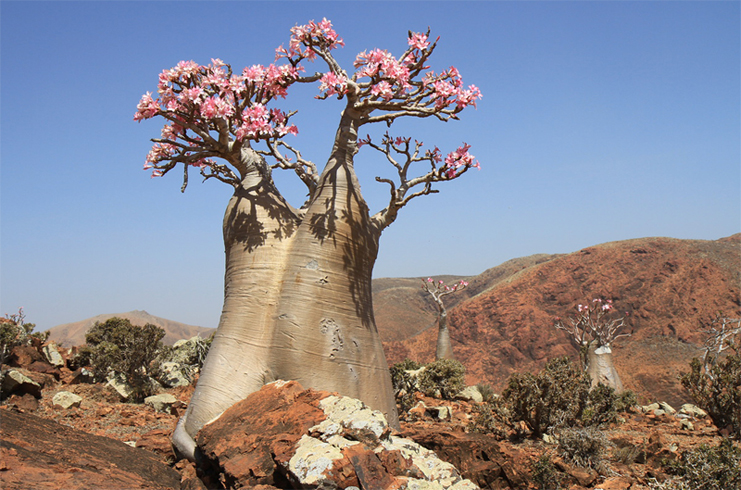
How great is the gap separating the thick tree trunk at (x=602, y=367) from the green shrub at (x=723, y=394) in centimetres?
378

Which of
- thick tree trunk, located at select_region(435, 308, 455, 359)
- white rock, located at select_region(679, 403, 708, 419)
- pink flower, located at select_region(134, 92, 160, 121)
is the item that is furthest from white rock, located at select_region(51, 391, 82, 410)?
white rock, located at select_region(679, 403, 708, 419)

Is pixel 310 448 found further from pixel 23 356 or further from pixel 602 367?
pixel 602 367

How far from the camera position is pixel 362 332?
5559 mm

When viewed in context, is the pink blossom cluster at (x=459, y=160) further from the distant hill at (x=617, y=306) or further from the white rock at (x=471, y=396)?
the distant hill at (x=617, y=306)

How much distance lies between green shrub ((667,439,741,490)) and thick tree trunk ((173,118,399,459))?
299cm

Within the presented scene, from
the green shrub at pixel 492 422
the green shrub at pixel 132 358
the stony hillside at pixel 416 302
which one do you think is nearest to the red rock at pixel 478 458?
the green shrub at pixel 492 422

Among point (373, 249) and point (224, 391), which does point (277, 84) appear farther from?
point (224, 391)

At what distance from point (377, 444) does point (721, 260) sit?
34.6 metres

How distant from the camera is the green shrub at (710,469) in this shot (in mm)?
4781

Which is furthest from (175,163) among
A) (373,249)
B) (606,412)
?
(606,412)

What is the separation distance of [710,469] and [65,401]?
8307 millimetres

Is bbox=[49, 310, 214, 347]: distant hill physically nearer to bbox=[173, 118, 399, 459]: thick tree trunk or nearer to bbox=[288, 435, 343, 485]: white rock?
bbox=[173, 118, 399, 459]: thick tree trunk

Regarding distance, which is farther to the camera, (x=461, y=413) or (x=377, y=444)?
(x=461, y=413)

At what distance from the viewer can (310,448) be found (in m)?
3.63
